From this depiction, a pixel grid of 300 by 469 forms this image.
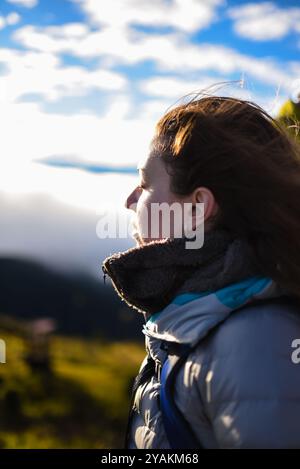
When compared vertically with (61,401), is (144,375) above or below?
above

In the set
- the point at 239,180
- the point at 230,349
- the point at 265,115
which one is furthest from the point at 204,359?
the point at 265,115

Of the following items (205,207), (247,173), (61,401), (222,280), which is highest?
(247,173)

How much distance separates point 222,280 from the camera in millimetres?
1935

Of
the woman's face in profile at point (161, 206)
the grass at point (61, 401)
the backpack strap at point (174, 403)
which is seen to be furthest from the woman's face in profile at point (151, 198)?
the grass at point (61, 401)

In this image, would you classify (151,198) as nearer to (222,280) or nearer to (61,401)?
(222,280)

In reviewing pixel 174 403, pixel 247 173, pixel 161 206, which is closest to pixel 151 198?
pixel 161 206

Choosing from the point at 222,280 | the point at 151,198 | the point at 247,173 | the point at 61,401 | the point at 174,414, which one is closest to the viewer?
the point at 174,414

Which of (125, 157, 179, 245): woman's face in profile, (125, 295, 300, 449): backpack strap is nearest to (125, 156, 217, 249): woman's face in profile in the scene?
(125, 157, 179, 245): woman's face in profile

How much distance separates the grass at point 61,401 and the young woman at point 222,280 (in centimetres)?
309

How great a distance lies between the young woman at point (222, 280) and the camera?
1.74m

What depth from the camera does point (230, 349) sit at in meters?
1.78

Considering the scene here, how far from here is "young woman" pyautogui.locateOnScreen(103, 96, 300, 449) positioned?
1736mm

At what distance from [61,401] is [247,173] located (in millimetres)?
3685
